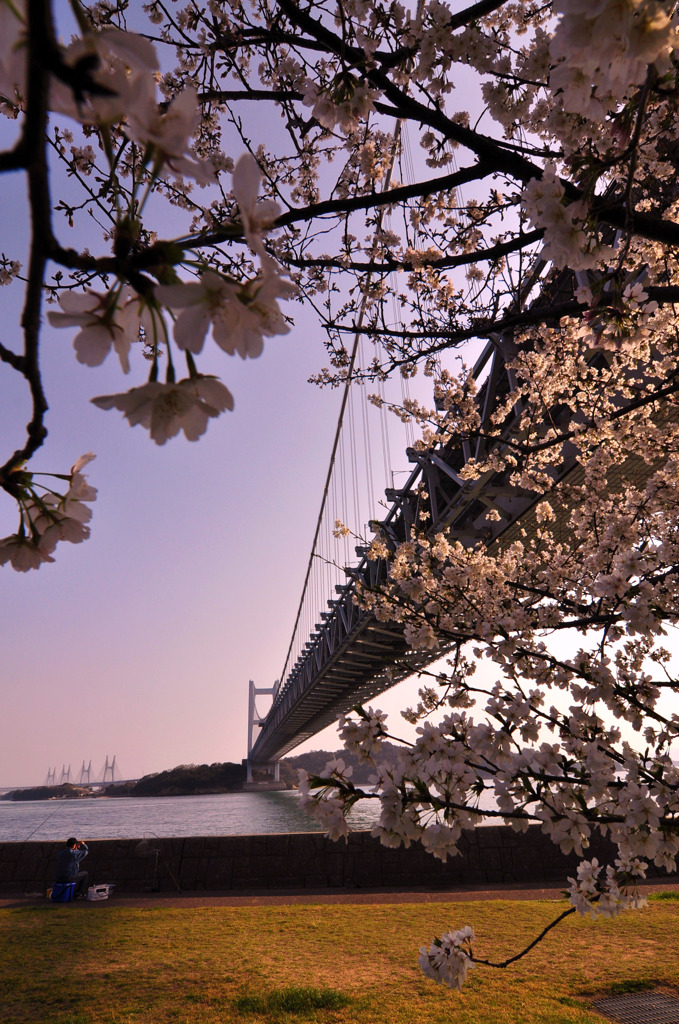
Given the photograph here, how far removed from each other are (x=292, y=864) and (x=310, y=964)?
370 centimetres

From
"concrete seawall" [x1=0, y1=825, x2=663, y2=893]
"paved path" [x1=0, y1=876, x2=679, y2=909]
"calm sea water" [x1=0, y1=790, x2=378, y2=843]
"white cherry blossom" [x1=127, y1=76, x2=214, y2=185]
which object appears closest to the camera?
"white cherry blossom" [x1=127, y1=76, x2=214, y2=185]

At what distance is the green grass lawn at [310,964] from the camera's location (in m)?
3.74

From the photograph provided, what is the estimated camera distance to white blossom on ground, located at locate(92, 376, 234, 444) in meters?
0.68

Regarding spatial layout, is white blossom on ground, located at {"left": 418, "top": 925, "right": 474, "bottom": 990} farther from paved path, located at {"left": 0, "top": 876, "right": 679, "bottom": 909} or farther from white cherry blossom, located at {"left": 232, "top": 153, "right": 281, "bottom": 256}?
paved path, located at {"left": 0, "top": 876, "right": 679, "bottom": 909}

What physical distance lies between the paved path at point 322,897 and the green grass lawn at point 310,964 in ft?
1.75

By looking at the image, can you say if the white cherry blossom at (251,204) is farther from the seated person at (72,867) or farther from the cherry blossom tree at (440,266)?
the seated person at (72,867)

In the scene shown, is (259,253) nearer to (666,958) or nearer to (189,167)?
(189,167)

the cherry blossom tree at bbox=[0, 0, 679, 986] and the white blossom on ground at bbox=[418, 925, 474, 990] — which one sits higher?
the cherry blossom tree at bbox=[0, 0, 679, 986]

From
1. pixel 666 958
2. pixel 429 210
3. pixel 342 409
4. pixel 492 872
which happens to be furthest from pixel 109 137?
pixel 342 409

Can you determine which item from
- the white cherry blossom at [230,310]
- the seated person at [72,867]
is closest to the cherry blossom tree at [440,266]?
the white cherry blossom at [230,310]

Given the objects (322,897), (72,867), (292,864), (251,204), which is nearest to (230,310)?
(251,204)

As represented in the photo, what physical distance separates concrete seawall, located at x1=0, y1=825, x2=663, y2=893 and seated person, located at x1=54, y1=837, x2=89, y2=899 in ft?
1.91

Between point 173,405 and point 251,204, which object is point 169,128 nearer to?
point 251,204

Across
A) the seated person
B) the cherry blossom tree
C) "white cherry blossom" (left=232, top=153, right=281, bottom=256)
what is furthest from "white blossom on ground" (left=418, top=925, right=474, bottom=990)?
the seated person
